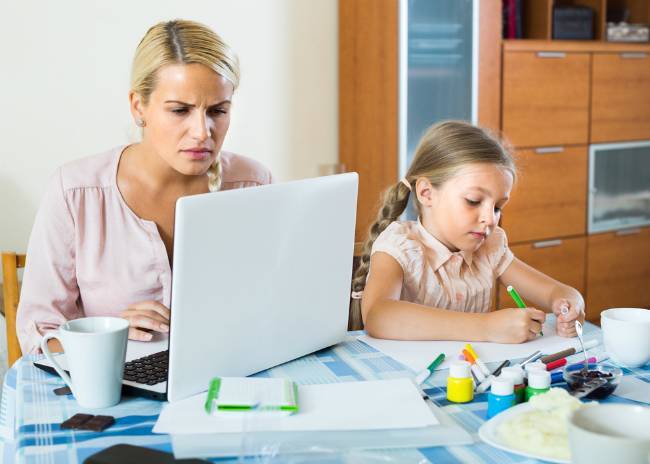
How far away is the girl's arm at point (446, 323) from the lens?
1382mm

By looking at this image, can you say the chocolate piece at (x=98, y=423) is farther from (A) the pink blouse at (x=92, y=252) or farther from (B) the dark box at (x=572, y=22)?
(B) the dark box at (x=572, y=22)

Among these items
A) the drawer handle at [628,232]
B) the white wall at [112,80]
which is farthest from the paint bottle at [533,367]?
the drawer handle at [628,232]

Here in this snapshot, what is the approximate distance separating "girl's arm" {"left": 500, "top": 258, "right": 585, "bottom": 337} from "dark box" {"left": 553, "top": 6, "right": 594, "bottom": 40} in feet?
6.26

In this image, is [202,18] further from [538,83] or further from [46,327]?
[46,327]

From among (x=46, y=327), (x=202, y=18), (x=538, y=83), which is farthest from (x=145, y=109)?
(x=538, y=83)

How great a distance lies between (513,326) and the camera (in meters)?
1.38

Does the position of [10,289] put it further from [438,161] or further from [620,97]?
[620,97]

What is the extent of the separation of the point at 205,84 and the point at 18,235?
1.42 metres

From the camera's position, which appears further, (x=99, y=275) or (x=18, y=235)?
(x=18, y=235)

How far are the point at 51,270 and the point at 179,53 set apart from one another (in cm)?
48

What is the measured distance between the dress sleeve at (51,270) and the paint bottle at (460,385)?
2.69ft

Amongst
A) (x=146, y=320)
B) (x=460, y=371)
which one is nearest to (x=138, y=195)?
(x=146, y=320)

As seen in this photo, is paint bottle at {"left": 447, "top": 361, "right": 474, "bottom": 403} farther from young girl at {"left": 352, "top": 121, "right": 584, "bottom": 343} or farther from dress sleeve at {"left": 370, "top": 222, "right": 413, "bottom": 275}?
dress sleeve at {"left": 370, "top": 222, "right": 413, "bottom": 275}

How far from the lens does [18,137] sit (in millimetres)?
2723
